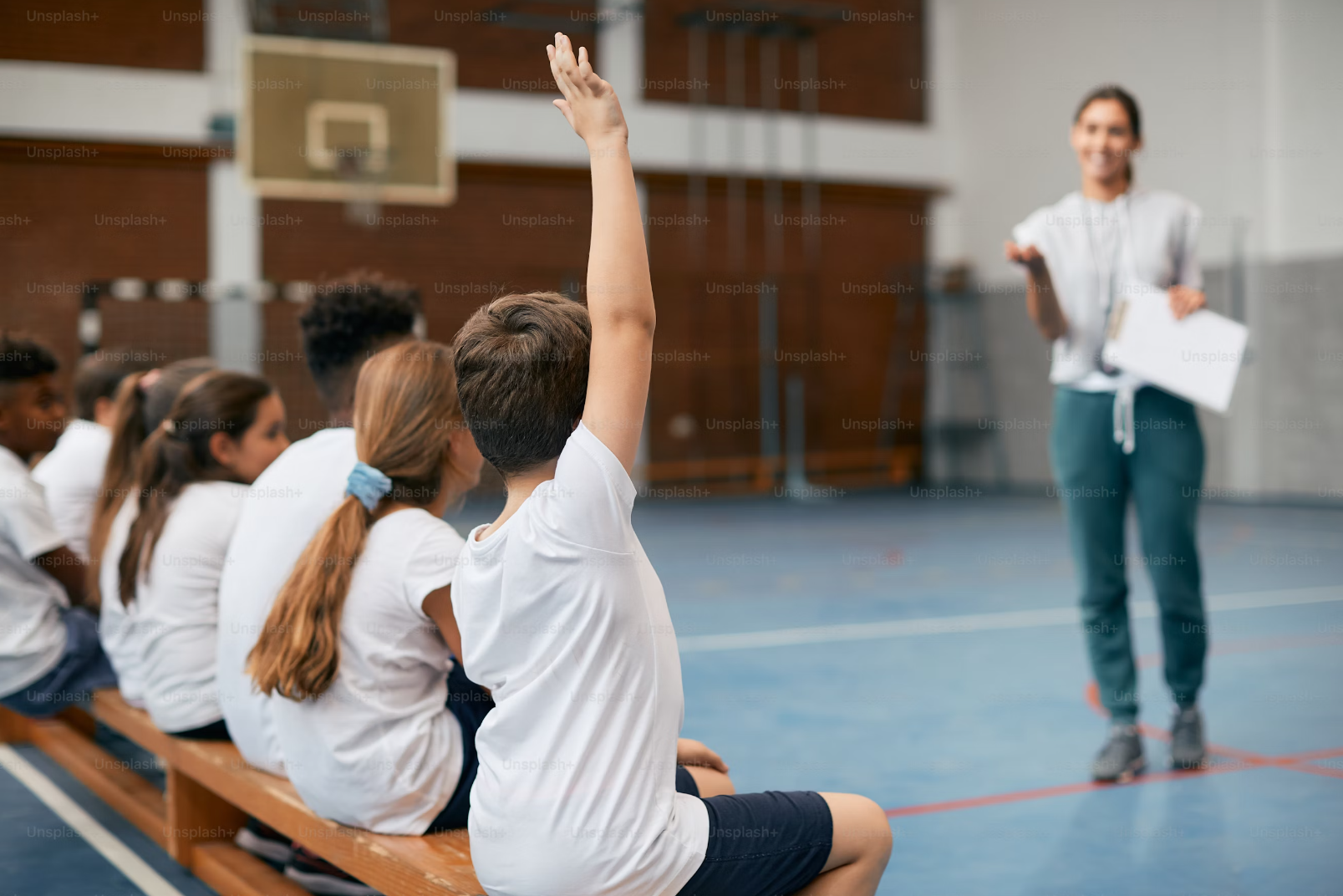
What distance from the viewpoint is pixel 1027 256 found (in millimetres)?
2900

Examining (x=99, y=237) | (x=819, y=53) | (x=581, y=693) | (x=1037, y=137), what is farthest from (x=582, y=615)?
(x=819, y=53)

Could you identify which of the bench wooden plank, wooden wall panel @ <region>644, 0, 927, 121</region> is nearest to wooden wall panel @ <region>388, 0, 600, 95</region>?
wooden wall panel @ <region>644, 0, 927, 121</region>

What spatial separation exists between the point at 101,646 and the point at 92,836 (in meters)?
0.57

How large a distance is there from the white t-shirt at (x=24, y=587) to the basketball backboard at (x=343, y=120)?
638cm

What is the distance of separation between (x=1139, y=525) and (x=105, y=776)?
2555 mm

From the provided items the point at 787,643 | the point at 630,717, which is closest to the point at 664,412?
A: the point at 787,643

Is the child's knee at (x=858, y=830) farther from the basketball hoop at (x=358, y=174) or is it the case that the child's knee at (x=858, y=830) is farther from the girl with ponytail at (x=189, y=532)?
the basketball hoop at (x=358, y=174)

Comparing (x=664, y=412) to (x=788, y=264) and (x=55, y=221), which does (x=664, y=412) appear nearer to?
(x=788, y=264)

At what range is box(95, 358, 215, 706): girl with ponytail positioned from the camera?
280cm

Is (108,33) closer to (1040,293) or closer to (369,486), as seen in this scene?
(1040,293)

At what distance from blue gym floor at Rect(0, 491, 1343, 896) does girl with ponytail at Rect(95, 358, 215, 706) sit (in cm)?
38

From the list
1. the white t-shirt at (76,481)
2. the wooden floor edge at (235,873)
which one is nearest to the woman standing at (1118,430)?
the wooden floor edge at (235,873)

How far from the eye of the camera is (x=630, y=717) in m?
1.39

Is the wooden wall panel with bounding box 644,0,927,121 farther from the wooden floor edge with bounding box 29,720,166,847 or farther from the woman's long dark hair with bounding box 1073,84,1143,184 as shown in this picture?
the wooden floor edge with bounding box 29,720,166,847
